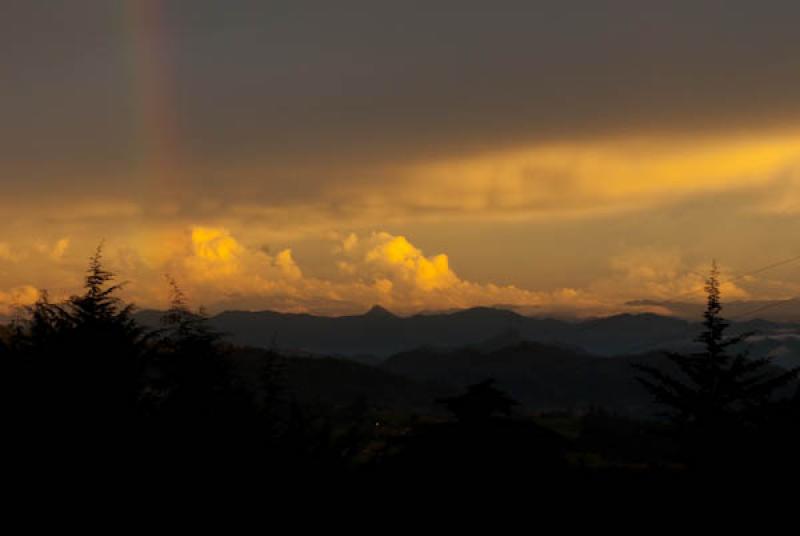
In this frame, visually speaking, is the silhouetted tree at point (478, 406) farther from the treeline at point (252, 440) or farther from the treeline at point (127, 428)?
the treeline at point (127, 428)

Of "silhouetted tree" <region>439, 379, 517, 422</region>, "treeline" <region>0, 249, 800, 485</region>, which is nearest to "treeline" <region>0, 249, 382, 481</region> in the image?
"treeline" <region>0, 249, 800, 485</region>

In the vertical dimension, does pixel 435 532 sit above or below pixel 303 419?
below

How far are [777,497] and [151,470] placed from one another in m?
6.48

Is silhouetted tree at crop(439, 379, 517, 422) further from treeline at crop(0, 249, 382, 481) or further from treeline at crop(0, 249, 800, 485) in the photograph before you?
treeline at crop(0, 249, 382, 481)

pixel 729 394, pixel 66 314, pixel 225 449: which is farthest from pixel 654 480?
pixel 729 394

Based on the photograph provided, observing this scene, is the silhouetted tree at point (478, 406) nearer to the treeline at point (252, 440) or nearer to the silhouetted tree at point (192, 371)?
the treeline at point (252, 440)

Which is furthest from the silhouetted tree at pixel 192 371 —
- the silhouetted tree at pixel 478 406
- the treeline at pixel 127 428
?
the silhouetted tree at pixel 478 406

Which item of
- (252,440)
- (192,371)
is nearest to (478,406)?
(252,440)

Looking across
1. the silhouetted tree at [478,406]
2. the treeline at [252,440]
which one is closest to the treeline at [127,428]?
the treeline at [252,440]

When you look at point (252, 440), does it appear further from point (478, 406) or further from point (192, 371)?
point (192, 371)

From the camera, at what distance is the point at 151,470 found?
9203mm

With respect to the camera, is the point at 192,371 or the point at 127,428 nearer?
the point at 127,428

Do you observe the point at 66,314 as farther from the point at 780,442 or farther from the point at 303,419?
the point at 780,442

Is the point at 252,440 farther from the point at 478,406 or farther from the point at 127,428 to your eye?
the point at 478,406
